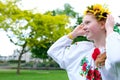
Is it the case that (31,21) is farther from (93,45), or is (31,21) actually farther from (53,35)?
(93,45)

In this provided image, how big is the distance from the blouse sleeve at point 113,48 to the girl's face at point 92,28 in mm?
355

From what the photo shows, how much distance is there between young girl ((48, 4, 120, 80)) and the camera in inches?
79.4

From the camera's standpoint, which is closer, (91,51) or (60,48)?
(91,51)

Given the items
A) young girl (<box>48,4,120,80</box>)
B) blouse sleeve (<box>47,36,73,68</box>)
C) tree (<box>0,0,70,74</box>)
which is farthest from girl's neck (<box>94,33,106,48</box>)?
tree (<box>0,0,70,74</box>)

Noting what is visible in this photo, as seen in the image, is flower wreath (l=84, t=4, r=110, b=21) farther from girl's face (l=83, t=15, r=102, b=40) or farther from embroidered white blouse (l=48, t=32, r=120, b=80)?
embroidered white blouse (l=48, t=32, r=120, b=80)

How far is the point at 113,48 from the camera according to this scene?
1.85 meters

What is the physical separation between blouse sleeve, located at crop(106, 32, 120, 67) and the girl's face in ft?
1.16

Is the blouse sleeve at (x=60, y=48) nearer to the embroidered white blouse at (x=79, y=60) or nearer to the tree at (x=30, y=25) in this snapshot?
the embroidered white blouse at (x=79, y=60)

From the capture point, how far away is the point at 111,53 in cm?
186

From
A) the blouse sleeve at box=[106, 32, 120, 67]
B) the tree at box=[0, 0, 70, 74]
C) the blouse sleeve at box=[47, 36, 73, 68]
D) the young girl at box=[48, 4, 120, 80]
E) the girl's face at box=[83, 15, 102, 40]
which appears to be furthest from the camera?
the tree at box=[0, 0, 70, 74]

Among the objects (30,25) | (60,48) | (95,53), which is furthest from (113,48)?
(30,25)

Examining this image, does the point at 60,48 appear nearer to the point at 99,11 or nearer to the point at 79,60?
the point at 79,60

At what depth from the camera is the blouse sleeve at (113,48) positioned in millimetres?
1847

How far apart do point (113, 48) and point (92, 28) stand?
→ 43 centimetres
